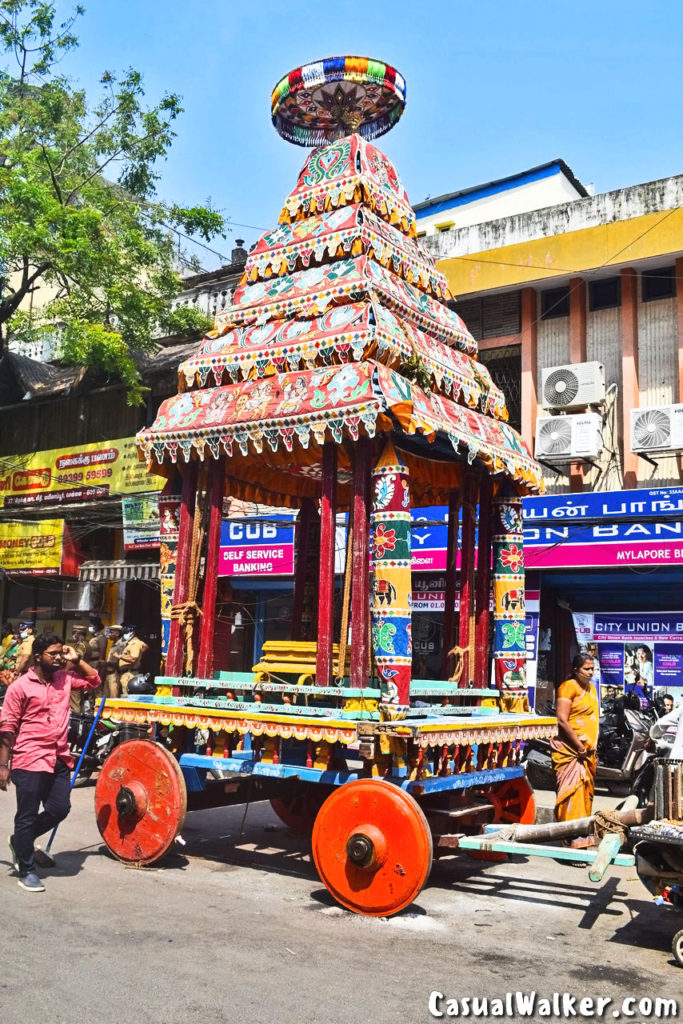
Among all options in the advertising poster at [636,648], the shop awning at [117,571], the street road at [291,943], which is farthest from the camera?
the shop awning at [117,571]

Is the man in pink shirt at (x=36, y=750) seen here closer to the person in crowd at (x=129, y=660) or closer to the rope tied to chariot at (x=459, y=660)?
the rope tied to chariot at (x=459, y=660)

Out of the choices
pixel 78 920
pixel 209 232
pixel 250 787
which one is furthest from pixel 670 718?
pixel 209 232

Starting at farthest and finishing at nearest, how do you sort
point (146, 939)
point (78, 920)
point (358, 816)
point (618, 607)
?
point (618, 607) < point (358, 816) < point (78, 920) < point (146, 939)

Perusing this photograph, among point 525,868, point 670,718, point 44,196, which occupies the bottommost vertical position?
point 525,868

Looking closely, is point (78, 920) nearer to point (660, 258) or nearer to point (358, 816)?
point (358, 816)

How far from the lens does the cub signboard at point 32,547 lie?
64.1 feet

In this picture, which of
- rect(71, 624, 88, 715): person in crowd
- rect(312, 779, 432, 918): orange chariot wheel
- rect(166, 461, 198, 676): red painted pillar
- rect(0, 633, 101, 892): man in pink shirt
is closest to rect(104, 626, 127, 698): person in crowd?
rect(71, 624, 88, 715): person in crowd

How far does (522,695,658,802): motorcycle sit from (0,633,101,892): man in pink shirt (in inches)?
265

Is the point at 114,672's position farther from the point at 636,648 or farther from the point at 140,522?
the point at 636,648

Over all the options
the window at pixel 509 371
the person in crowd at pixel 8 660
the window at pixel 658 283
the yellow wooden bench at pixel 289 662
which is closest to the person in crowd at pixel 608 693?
the window at pixel 509 371

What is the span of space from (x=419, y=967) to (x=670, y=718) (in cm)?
246

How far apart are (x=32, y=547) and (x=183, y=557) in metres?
13.8

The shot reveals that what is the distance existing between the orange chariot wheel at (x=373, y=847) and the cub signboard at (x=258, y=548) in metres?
10.1

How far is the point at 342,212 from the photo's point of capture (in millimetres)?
7555
